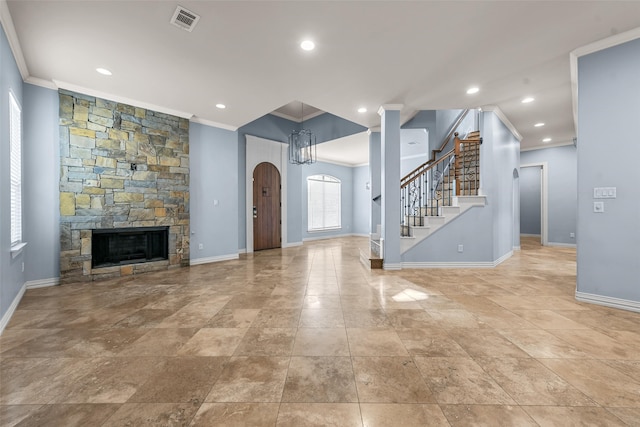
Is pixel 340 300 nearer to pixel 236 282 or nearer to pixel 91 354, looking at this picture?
pixel 236 282

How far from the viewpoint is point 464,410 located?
136 cm

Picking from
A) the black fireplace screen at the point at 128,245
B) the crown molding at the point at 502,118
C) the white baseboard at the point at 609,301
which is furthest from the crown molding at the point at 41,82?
the white baseboard at the point at 609,301

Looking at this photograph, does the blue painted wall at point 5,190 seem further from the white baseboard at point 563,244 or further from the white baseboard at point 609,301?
the white baseboard at point 563,244

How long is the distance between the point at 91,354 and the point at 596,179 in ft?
16.9

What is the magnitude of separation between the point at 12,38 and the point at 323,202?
762 centimetres

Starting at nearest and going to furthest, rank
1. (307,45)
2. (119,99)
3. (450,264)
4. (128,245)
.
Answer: (307,45), (119,99), (128,245), (450,264)

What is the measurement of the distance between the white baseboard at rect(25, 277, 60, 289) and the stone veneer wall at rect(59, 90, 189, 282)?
0.28ft

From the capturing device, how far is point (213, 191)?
5402mm

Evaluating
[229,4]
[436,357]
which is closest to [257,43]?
[229,4]

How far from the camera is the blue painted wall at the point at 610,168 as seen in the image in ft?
8.83

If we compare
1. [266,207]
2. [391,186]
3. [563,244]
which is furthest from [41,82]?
[563,244]

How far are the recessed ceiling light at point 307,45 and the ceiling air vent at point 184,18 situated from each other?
3.40 feet

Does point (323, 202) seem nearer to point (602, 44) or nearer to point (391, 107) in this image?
point (391, 107)

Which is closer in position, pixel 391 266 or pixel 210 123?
pixel 391 266
